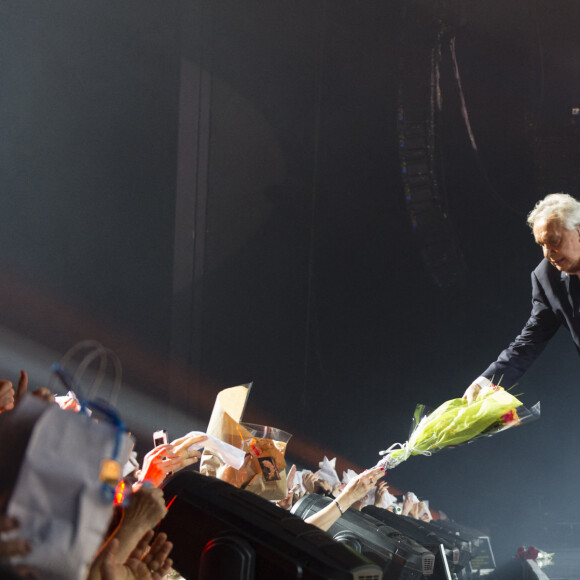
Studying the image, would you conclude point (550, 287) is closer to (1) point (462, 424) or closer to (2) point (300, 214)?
(1) point (462, 424)

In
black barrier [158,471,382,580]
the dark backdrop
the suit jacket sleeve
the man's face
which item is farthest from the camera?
the dark backdrop

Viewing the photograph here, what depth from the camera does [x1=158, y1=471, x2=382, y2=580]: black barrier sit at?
3.66ft

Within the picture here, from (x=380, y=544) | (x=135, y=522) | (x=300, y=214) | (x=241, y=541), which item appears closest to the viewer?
(x=135, y=522)

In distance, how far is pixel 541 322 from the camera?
9.07ft

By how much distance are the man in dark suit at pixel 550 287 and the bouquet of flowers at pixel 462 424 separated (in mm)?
175

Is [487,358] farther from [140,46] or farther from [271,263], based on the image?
[140,46]

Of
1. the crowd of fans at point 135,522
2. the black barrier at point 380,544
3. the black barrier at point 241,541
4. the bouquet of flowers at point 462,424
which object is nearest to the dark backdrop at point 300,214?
the bouquet of flowers at point 462,424

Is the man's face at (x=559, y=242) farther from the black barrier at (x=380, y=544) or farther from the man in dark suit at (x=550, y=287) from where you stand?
the black barrier at (x=380, y=544)

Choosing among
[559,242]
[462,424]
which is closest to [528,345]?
[559,242]

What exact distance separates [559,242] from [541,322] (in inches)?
19.8

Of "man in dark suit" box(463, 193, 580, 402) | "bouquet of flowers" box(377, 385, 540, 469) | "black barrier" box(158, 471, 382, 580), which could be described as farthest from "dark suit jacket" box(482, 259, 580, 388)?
"black barrier" box(158, 471, 382, 580)

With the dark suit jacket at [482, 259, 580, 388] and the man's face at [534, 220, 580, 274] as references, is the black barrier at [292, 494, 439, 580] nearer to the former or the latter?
the dark suit jacket at [482, 259, 580, 388]

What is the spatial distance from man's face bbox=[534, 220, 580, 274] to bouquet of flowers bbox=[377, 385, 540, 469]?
21.4 inches

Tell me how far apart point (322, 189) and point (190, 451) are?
2.74m
